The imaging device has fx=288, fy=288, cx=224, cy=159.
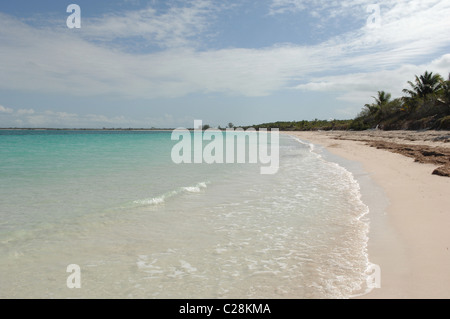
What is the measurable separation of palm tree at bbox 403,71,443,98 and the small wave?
171 ft

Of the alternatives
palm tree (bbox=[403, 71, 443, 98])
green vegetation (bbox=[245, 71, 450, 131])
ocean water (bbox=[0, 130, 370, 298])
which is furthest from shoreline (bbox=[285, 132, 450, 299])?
palm tree (bbox=[403, 71, 443, 98])

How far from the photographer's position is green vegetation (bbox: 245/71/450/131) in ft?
126

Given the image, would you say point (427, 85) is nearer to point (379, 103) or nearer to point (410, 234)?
point (379, 103)

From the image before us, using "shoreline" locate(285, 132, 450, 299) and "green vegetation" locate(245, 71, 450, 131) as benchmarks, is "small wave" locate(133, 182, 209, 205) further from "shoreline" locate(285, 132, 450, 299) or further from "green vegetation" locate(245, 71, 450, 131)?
"green vegetation" locate(245, 71, 450, 131)

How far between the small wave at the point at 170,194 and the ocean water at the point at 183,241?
0.03 metres

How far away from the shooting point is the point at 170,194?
28.2 ft

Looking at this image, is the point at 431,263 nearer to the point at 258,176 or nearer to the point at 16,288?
the point at 16,288

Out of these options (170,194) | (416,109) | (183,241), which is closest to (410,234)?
(183,241)

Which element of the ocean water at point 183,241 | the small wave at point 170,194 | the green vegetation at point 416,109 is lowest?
the ocean water at point 183,241

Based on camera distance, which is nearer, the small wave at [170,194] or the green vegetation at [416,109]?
the small wave at [170,194]

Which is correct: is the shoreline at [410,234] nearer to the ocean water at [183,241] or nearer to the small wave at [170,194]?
the ocean water at [183,241]

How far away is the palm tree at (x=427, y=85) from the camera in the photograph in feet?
155

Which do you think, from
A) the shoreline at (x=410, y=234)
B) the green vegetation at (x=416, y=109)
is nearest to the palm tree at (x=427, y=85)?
the green vegetation at (x=416, y=109)
